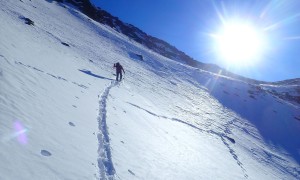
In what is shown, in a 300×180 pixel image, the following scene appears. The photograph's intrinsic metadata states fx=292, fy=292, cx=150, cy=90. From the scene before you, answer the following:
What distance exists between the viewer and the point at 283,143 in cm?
3241

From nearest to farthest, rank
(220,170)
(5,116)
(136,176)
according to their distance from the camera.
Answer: (5,116) → (136,176) → (220,170)

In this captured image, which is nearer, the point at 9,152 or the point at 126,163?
the point at 9,152

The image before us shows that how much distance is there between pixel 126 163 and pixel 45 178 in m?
3.16

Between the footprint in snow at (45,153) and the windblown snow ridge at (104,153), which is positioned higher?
the footprint in snow at (45,153)

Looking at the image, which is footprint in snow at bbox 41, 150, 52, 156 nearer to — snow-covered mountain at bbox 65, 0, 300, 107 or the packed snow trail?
the packed snow trail

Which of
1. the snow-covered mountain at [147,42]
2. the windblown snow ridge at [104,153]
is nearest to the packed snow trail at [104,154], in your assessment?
the windblown snow ridge at [104,153]

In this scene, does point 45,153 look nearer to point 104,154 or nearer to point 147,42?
point 104,154

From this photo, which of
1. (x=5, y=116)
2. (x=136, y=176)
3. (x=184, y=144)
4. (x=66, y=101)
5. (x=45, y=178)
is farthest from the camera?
(x=184, y=144)

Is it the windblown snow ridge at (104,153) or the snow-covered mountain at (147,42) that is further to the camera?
the snow-covered mountain at (147,42)

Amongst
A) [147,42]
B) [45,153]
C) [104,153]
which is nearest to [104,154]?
[104,153]

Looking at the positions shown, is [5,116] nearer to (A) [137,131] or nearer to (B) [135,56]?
(A) [137,131]

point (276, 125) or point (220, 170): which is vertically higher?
point (276, 125)

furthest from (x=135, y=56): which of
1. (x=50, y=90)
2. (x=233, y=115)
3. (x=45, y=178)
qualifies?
(x=45, y=178)

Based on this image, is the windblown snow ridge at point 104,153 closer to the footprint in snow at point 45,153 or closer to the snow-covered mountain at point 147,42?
the footprint in snow at point 45,153
